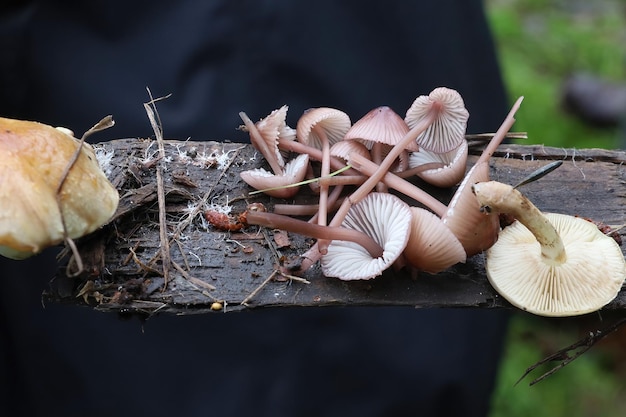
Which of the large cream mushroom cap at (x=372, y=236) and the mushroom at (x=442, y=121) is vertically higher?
the mushroom at (x=442, y=121)

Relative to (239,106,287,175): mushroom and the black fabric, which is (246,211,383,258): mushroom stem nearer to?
(239,106,287,175): mushroom

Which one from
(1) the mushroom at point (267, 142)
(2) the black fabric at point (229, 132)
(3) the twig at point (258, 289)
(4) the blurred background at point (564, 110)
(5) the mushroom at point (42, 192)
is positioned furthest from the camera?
(4) the blurred background at point (564, 110)

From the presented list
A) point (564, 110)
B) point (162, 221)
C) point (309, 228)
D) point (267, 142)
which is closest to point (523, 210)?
point (309, 228)

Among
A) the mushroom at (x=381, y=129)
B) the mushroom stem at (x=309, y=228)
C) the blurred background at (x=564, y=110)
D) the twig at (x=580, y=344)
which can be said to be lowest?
the blurred background at (x=564, y=110)

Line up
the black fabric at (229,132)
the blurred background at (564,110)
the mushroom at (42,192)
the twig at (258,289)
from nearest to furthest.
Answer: the mushroom at (42,192) < the twig at (258,289) < the black fabric at (229,132) < the blurred background at (564,110)

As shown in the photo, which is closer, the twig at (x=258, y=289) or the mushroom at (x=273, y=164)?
the twig at (x=258, y=289)
